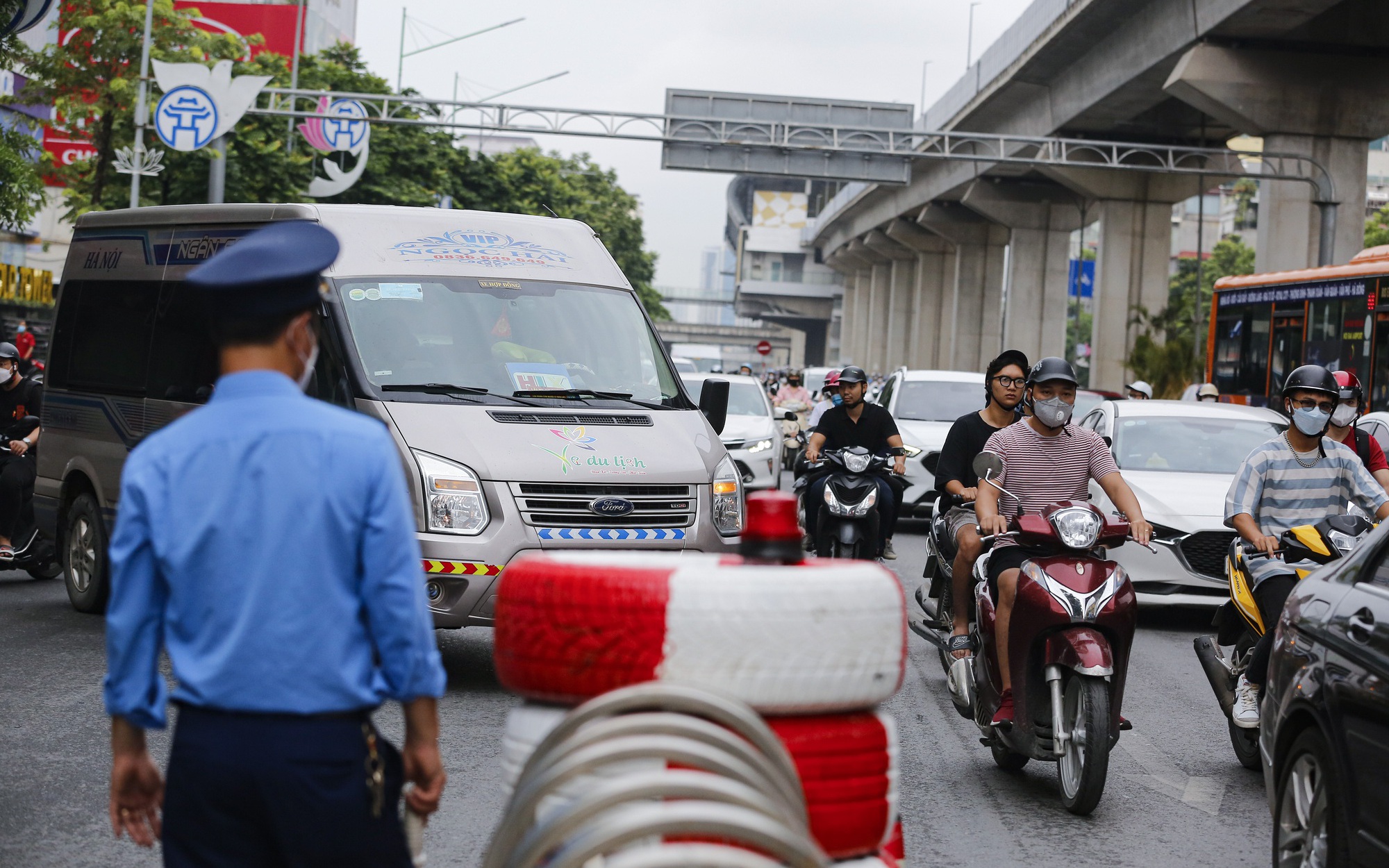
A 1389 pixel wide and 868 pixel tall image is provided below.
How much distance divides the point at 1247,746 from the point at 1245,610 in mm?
677

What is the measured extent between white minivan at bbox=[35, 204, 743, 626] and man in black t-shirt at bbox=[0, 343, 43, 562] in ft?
2.82

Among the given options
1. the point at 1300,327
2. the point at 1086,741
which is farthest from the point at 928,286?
the point at 1086,741

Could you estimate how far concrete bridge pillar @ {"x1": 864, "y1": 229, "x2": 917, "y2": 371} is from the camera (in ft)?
269

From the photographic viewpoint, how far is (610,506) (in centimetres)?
839

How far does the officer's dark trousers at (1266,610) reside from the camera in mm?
6578

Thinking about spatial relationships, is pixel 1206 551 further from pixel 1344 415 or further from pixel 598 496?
pixel 598 496

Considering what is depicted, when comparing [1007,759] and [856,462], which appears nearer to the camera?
[1007,759]

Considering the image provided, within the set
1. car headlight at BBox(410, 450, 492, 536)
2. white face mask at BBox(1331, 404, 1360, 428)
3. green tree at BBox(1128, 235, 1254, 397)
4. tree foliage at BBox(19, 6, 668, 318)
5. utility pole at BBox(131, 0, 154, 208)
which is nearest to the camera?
white face mask at BBox(1331, 404, 1360, 428)

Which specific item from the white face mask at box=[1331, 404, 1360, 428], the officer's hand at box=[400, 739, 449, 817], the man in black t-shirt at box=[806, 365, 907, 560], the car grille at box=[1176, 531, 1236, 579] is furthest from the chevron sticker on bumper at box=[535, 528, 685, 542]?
the officer's hand at box=[400, 739, 449, 817]

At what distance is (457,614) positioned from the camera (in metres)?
8.20

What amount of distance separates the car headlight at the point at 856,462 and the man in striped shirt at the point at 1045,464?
3.36m

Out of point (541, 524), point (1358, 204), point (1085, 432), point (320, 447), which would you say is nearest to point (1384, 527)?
point (1085, 432)

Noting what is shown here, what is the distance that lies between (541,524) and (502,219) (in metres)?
2.47

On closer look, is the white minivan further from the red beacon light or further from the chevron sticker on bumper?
the red beacon light
